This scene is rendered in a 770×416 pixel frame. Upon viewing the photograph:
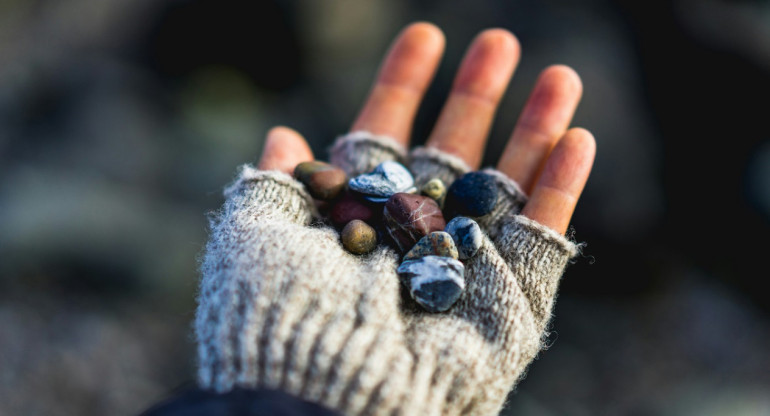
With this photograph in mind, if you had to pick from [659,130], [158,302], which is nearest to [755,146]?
[659,130]

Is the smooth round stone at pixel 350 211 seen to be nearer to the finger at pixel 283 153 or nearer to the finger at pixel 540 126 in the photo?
the finger at pixel 283 153

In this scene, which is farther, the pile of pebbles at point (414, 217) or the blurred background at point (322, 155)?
the blurred background at point (322, 155)

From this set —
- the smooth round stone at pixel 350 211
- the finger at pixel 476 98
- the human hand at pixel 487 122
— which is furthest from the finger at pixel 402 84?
the smooth round stone at pixel 350 211

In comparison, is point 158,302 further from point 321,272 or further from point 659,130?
point 659,130

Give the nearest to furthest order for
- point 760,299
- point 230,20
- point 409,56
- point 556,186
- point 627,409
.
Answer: point 556,186 → point 409,56 → point 627,409 → point 760,299 → point 230,20

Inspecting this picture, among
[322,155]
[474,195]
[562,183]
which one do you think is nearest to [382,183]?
[474,195]

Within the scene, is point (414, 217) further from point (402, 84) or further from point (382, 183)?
point (402, 84)

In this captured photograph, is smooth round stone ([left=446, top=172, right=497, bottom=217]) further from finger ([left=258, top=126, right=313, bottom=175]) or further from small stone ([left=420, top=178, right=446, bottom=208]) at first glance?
finger ([left=258, top=126, right=313, bottom=175])
